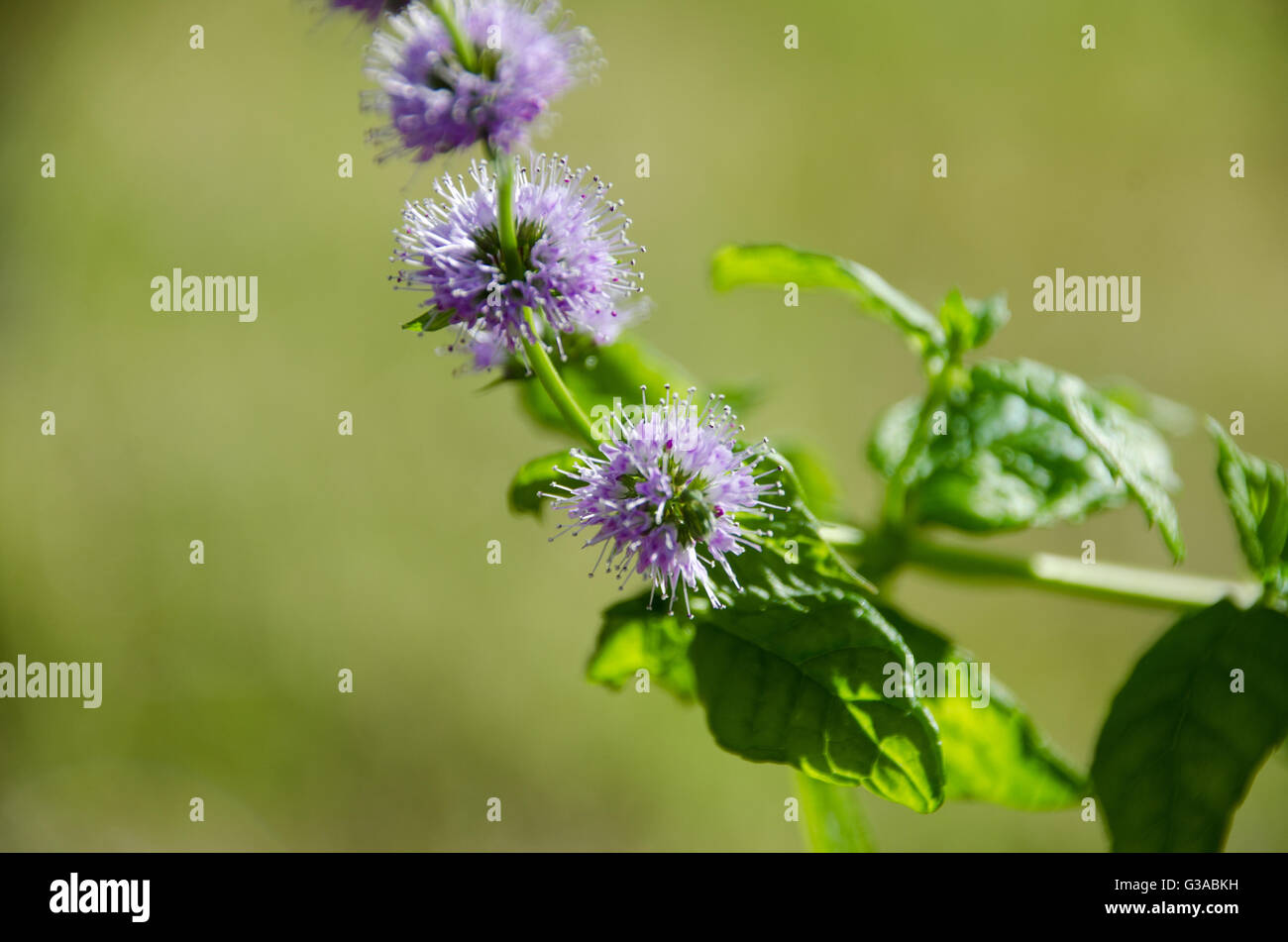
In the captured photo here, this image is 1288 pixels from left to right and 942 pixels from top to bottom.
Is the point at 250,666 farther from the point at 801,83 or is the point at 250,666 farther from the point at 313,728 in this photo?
the point at 801,83

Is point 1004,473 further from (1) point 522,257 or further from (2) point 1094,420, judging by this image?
(1) point 522,257

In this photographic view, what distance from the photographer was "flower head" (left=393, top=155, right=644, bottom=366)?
3.25 ft

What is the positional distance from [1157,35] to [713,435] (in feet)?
14.6

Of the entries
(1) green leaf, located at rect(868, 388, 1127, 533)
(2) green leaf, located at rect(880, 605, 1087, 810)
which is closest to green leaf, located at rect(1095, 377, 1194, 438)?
(1) green leaf, located at rect(868, 388, 1127, 533)

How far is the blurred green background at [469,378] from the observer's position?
11.3 feet

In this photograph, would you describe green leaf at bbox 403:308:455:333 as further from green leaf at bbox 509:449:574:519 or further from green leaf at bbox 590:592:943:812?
green leaf at bbox 590:592:943:812

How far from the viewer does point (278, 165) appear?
4.13 m

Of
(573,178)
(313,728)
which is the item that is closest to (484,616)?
(313,728)

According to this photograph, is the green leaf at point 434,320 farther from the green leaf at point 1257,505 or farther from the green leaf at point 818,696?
the green leaf at point 1257,505

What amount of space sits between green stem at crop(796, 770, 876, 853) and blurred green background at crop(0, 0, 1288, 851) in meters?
2.07

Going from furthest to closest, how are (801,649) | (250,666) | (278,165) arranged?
(278,165), (250,666), (801,649)

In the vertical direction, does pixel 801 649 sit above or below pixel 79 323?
below
